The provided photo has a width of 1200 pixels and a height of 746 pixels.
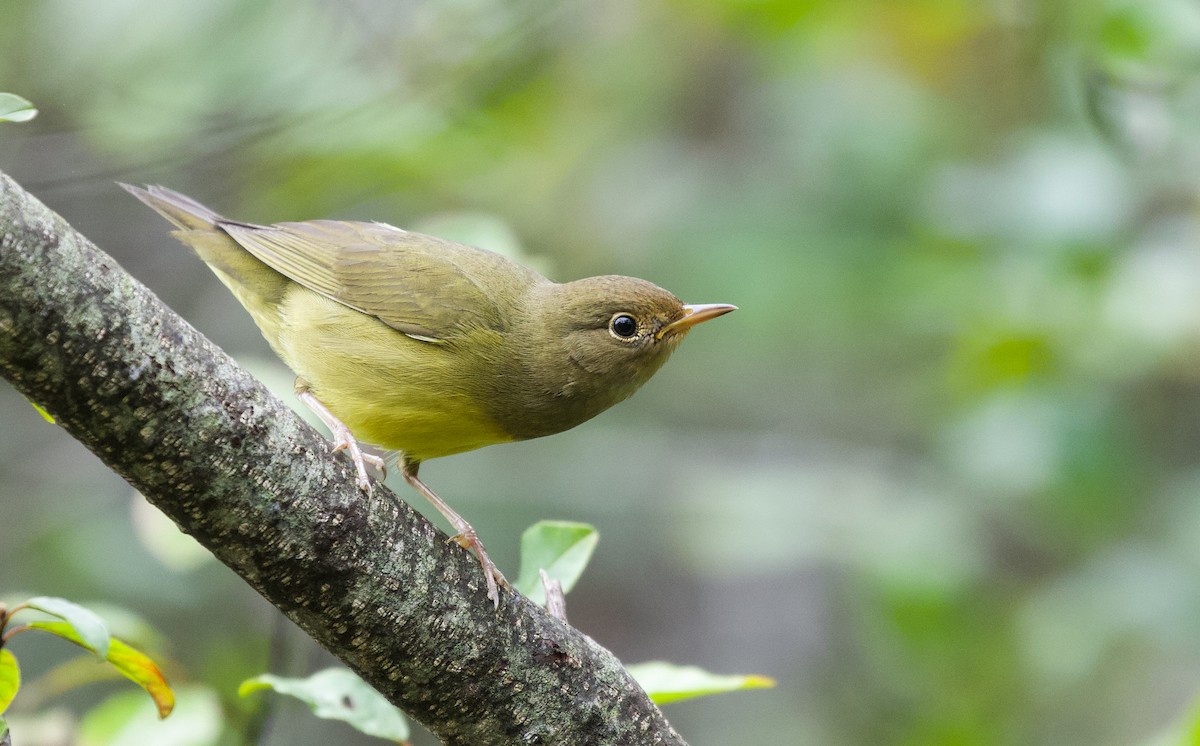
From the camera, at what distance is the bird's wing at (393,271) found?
426cm

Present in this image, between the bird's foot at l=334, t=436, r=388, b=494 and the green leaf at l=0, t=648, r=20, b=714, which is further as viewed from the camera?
the bird's foot at l=334, t=436, r=388, b=494

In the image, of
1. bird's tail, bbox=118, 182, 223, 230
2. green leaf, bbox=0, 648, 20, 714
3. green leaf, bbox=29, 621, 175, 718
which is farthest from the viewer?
bird's tail, bbox=118, 182, 223, 230

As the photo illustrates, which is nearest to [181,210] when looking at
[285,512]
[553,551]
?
[553,551]

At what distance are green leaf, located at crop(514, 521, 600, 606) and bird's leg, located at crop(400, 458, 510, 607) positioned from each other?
9cm

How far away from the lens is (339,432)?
3822 mm

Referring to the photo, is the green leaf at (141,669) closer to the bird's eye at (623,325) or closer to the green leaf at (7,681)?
the green leaf at (7,681)

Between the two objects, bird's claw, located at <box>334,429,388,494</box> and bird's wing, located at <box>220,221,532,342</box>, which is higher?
bird's wing, located at <box>220,221,532,342</box>

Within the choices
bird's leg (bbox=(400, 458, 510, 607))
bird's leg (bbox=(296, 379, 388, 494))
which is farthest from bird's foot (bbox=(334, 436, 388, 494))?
bird's leg (bbox=(400, 458, 510, 607))

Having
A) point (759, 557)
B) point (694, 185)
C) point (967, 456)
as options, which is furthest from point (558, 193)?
point (967, 456)

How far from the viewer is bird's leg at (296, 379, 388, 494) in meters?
3.28

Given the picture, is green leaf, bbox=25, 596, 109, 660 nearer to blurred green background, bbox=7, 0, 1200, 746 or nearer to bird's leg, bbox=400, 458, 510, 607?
bird's leg, bbox=400, 458, 510, 607

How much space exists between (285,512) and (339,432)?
1411mm

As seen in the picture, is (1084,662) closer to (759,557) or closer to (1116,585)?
(1116,585)

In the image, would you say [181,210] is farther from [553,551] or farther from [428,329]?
[553,551]
